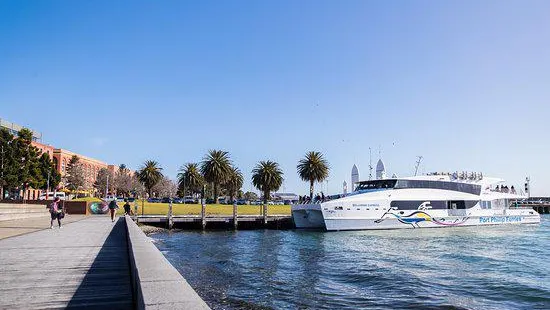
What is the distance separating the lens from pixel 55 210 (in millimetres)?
24828

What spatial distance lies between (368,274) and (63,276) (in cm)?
1284

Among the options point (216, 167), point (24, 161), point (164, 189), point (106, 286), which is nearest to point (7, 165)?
point (24, 161)

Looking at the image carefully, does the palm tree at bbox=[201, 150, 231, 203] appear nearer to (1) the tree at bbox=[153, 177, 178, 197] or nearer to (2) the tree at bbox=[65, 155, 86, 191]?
(2) the tree at bbox=[65, 155, 86, 191]

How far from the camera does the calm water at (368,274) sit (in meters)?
14.0

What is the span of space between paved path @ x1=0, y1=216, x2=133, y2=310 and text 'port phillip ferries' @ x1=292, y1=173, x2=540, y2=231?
29729 mm

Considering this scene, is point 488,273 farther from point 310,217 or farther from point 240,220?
point 240,220

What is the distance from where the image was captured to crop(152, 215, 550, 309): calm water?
14.0 metres

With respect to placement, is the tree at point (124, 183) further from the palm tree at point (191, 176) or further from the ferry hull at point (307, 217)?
the ferry hull at point (307, 217)

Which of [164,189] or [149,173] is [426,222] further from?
[164,189]

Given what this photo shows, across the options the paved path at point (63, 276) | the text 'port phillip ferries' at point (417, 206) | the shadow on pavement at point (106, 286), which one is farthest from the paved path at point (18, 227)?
the text 'port phillip ferries' at point (417, 206)

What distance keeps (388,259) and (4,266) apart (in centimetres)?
1857

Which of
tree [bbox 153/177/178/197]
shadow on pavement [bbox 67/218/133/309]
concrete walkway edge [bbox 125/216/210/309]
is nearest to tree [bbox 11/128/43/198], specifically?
shadow on pavement [bbox 67/218/133/309]

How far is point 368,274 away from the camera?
62.3 ft

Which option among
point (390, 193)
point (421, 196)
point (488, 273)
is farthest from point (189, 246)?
point (421, 196)
